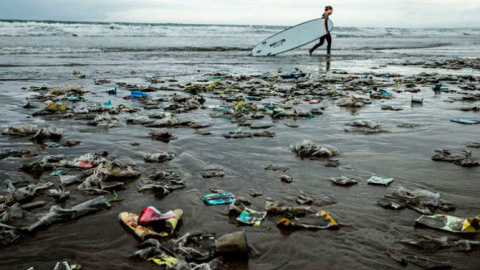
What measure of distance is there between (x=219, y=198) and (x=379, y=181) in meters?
1.44

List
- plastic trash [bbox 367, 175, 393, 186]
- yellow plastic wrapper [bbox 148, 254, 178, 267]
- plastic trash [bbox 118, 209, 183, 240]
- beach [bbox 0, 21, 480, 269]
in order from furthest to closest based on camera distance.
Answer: plastic trash [bbox 367, 175, 393, 186] < plastic trash [bbox 118, 209, 183, 240] < beach [bbox 0, 21, 480, 269] < yellow plastic wrapper [bbox 148, 254, 178, 267]

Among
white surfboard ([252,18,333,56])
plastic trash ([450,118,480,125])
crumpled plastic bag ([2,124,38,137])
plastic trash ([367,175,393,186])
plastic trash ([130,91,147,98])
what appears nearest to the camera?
plastic trash ([367,175,393,186])

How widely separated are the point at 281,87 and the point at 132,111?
394 cm

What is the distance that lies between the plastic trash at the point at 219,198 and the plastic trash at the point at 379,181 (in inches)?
49.7

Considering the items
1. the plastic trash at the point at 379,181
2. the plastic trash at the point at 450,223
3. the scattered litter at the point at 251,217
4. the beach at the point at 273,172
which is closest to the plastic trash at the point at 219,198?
the beach at the point at 273,172

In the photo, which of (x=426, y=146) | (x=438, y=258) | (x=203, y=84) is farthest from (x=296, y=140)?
(x=203, y=84)

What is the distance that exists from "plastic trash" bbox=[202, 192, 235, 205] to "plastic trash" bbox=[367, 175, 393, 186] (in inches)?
49.7

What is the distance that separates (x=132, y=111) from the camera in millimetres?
6176

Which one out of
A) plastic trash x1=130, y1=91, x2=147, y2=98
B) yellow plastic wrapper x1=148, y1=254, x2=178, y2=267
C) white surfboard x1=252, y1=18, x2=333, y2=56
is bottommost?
yellow plastic wrapper x1=148, y1=254, x2=178, y2=267

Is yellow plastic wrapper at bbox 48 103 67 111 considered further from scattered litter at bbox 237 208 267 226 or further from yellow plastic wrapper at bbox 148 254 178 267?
yellow plastic wrapper at bbox 148 254 178 267

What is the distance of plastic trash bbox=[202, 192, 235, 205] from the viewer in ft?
9.38

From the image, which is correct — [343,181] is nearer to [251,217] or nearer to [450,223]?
[450,223]

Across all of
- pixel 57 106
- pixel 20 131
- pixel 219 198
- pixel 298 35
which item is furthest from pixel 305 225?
pixel 298 35

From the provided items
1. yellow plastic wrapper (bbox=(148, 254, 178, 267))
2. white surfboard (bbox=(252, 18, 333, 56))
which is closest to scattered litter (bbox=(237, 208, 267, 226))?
yellow plastic wrapper (bbox=(148, 254, 178, 267))
